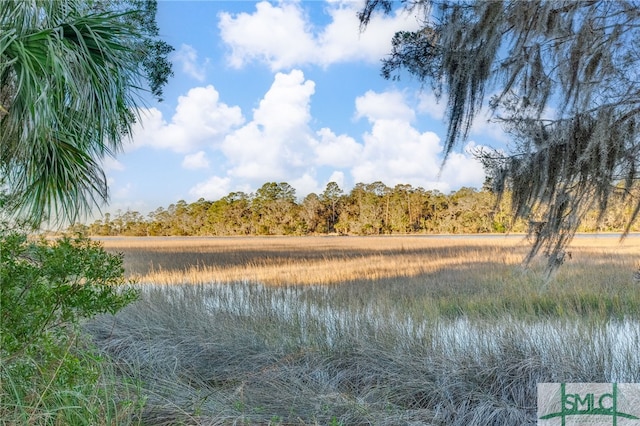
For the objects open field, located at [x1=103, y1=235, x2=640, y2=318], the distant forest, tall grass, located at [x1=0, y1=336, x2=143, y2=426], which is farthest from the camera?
the distant forest

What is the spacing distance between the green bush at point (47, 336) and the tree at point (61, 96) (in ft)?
2.56

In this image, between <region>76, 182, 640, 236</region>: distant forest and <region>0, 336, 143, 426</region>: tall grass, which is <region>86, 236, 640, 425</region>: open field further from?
<region>76, 182, 640, 236</region>: distant forest

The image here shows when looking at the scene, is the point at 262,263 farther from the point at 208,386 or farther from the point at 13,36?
the point at 13,36

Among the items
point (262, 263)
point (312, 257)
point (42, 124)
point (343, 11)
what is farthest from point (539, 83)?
point (312, 257)

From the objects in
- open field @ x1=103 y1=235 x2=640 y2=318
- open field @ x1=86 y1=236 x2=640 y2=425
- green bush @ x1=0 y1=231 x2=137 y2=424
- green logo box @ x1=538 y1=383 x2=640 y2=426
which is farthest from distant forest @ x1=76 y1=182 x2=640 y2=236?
green bush @ x1=0 y1=231 x2=137 y2=424

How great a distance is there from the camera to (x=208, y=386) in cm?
328

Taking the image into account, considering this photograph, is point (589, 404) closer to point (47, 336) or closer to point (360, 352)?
point (360, 352)

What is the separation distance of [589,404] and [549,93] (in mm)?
2145

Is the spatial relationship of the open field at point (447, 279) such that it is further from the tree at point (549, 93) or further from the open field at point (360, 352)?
the tree at point (549, 93)

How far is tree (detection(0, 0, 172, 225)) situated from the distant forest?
61.3 feet

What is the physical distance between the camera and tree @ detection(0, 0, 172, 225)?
8.01ft

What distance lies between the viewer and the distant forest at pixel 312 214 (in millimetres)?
21828

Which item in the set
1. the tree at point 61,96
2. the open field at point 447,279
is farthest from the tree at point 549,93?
the tree at point 61,96

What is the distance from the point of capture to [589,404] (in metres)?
2.76
